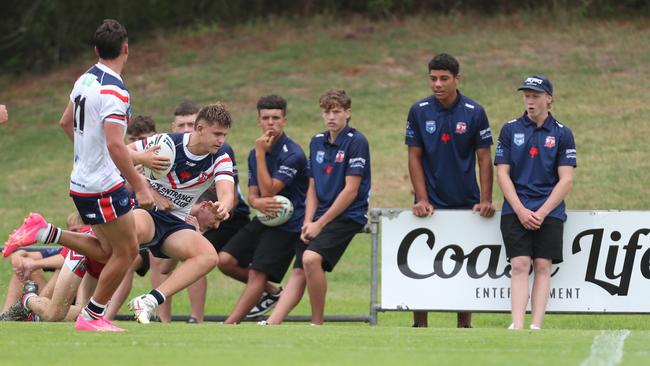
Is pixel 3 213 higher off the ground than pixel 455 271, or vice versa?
pixel 455 271

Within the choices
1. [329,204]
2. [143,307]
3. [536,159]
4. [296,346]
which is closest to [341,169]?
[329,204]

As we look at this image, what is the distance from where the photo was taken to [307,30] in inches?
1350

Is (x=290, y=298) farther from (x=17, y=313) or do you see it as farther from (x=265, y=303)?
(x=17, y=313)

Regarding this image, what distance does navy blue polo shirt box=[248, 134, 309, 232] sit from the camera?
13.1 m

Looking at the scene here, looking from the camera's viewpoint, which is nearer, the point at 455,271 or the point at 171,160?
the point at 171,160

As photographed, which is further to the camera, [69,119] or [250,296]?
[250,296]

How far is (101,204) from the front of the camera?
9.62 metres

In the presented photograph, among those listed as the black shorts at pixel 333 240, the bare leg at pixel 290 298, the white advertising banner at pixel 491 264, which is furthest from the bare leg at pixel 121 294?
the white advertising banner at pixel 491 264

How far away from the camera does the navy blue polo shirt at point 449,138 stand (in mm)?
12500

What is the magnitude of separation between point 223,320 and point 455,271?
105 inches

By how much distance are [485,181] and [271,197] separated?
2.20 metres

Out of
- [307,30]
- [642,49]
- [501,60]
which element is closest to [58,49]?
[307,30]

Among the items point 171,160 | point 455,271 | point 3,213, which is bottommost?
point 3,213

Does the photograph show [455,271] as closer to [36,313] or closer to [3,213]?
[36,313]
